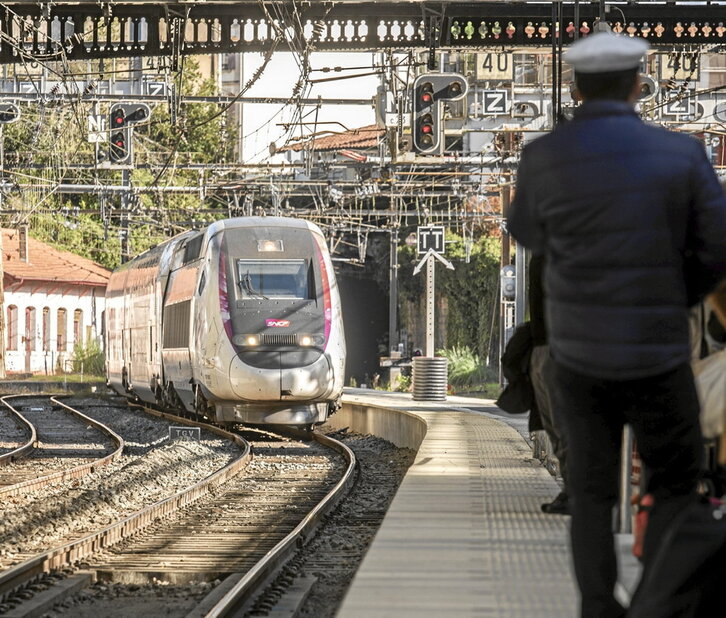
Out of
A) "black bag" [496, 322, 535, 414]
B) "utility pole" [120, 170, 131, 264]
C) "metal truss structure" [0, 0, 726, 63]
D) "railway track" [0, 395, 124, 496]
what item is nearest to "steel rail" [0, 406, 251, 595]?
"railway track" [0, 395, 124, 496]

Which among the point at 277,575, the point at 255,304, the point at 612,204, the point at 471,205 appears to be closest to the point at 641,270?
the point at 612,204

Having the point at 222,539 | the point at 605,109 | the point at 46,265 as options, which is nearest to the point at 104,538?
the point at 222,539

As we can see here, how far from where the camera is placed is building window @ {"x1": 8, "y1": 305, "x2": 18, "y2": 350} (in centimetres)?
6109

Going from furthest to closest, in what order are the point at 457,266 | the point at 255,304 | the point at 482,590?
the point at 457,266 → the point at 255,304 → the point at 482,590

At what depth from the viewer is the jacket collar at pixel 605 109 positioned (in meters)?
4.55

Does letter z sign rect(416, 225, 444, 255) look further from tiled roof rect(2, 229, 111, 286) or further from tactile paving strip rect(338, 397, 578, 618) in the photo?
tiled roof rect(2, 229, 111, 286)

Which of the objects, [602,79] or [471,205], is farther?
[471,205]

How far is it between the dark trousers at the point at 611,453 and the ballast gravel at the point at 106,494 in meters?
6.53

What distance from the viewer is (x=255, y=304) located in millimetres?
22094

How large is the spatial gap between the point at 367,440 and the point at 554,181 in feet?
72.0

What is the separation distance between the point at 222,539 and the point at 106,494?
3.18 metres

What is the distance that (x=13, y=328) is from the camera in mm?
61188

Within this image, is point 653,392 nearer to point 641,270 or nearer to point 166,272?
point 641,270

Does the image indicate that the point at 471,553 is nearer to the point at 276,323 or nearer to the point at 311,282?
the point at 276,323
